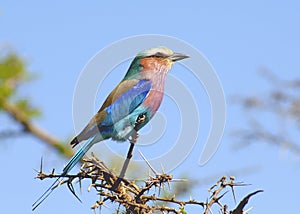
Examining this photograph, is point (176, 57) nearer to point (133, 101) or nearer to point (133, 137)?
point (133, 101)

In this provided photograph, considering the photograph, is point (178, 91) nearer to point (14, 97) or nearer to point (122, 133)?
point (122, 133)

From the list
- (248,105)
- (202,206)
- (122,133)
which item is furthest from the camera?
(248,105)

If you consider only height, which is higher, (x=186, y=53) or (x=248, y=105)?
(x=248, y=105)

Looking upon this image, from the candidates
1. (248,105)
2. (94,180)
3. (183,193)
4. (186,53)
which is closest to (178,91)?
(186,53)

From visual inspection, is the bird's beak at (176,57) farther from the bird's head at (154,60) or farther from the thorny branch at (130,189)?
the thorny branch at (130,189)

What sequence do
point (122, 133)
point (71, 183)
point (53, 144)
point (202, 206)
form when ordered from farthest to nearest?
point (53, 144)
point (122, 133)
point (71, 183)
point (202, 206)

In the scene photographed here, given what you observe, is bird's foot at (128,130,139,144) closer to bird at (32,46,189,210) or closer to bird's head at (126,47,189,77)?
bird at (32,46,189,210)

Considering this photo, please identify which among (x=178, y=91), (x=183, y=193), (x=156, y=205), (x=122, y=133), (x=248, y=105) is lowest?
(x=156, y=205)

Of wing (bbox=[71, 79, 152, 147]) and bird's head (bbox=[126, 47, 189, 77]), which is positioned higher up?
bird's head (bbox=[126, 47, 189, 77])

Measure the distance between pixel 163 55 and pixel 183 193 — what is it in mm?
1241

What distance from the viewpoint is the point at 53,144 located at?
5094 millimetres

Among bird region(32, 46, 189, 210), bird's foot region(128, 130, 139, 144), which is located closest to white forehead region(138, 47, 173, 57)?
bird region(32, 46, 189, 210)

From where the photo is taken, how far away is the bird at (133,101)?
158 inches

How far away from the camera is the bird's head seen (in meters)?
4.62
